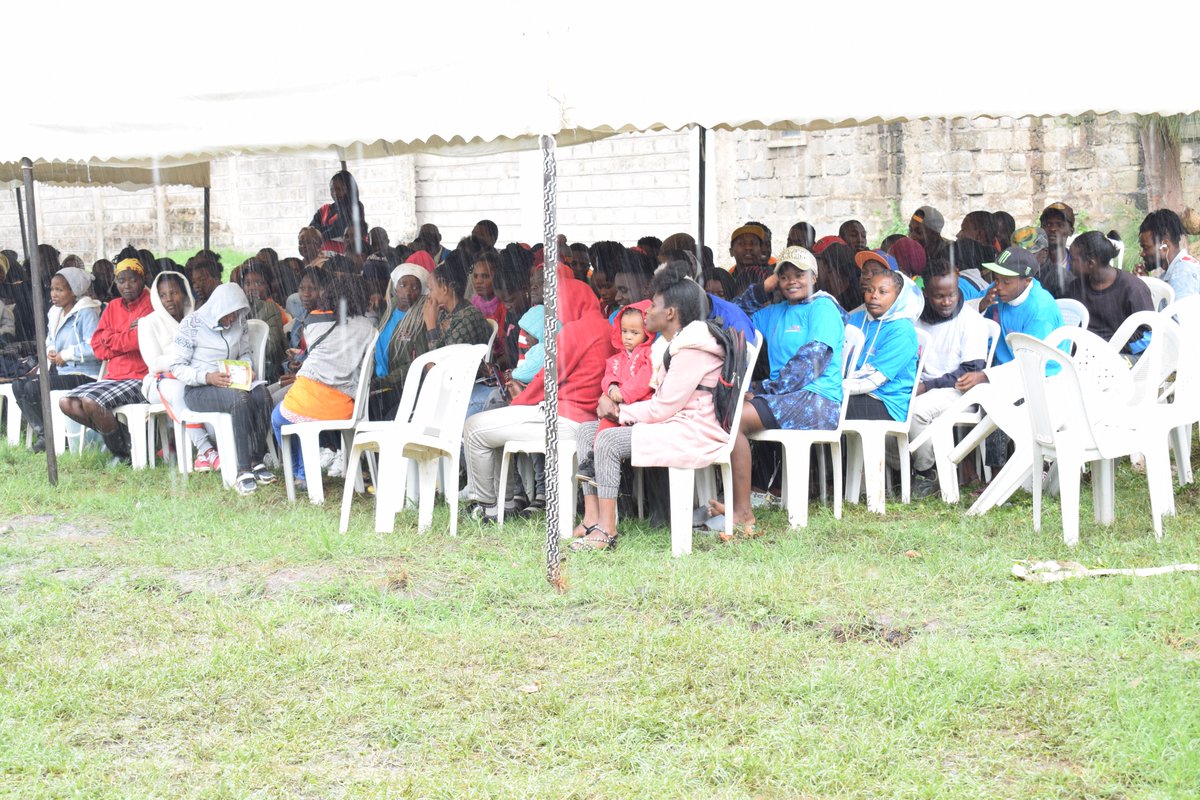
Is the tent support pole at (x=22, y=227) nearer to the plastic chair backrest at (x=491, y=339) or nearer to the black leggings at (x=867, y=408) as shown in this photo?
the plastic chair backrest at (x=491, y=339)

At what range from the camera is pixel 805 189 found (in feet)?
62.5

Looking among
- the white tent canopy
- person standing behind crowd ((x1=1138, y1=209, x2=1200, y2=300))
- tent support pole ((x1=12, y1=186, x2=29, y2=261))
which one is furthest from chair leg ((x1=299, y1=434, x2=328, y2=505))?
person standing behind crowd ((x1=1138, y1=209, x2=1200, y2=300))

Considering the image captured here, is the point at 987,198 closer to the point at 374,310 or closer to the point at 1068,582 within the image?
the point at 374,310

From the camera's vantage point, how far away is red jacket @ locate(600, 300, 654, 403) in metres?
6.13

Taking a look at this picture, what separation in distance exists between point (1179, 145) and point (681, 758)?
14625mm

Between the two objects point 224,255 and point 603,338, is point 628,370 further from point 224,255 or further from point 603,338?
point 224,255

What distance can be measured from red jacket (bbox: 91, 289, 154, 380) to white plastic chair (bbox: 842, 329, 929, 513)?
16.0 ft

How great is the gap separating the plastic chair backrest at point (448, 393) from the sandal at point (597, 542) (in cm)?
94

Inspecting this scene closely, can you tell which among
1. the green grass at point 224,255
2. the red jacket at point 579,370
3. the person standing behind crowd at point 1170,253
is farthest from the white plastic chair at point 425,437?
the green grass at point 224,255

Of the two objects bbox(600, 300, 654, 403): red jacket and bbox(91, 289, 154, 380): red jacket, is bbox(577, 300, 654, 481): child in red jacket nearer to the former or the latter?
bbox(600, 300, 654, 403): red jacket

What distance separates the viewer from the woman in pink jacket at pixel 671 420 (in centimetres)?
589

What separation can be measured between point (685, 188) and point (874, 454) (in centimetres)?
1379

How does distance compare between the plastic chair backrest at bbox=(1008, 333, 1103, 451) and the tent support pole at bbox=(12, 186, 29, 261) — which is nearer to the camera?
the plastic chair backrest at bbox=(1008, 333, 1103, 451)

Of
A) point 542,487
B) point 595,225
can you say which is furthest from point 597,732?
point 595,225
